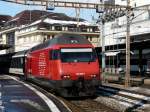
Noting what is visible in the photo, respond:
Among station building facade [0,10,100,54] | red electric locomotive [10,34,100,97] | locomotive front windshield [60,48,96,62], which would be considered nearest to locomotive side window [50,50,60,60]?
red electric locomotive [10,34,100,97]

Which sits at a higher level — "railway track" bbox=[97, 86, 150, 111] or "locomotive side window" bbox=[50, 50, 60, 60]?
"locomotive side window" bbox=[50, 50, 60, 60]

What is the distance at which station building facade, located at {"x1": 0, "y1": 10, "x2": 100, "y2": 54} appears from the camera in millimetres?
96375

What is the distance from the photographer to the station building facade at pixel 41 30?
316 feet

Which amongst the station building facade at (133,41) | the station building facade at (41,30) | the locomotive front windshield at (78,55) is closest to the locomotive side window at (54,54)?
the locomotive front windshield at (78,55)

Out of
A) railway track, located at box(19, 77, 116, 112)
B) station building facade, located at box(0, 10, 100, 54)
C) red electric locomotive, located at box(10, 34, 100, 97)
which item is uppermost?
station building facade, located at box(0, 10, 100, 54)

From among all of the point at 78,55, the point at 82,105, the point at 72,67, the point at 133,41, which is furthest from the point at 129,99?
the point at 133,41

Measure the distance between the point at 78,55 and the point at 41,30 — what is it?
75.1 metres

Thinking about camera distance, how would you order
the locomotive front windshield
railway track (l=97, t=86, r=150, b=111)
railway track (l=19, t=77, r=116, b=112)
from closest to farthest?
railway track (l=19, t=77, r=116, b=112) < railway track (l=97, t=86, r=150, b=111) < the locomotive front windshield

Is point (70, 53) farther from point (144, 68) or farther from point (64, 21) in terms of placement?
point (64, 21)

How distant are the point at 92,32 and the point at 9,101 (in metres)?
84.7

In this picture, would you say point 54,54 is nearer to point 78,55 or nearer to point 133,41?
point 78,55

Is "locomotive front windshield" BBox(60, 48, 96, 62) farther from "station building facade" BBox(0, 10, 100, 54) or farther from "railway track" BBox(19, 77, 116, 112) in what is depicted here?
"station building facade" BBox(0, 10, 100, 54)

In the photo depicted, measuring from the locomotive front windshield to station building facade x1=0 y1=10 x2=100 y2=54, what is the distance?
65.3m

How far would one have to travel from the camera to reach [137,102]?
19.2 metres
